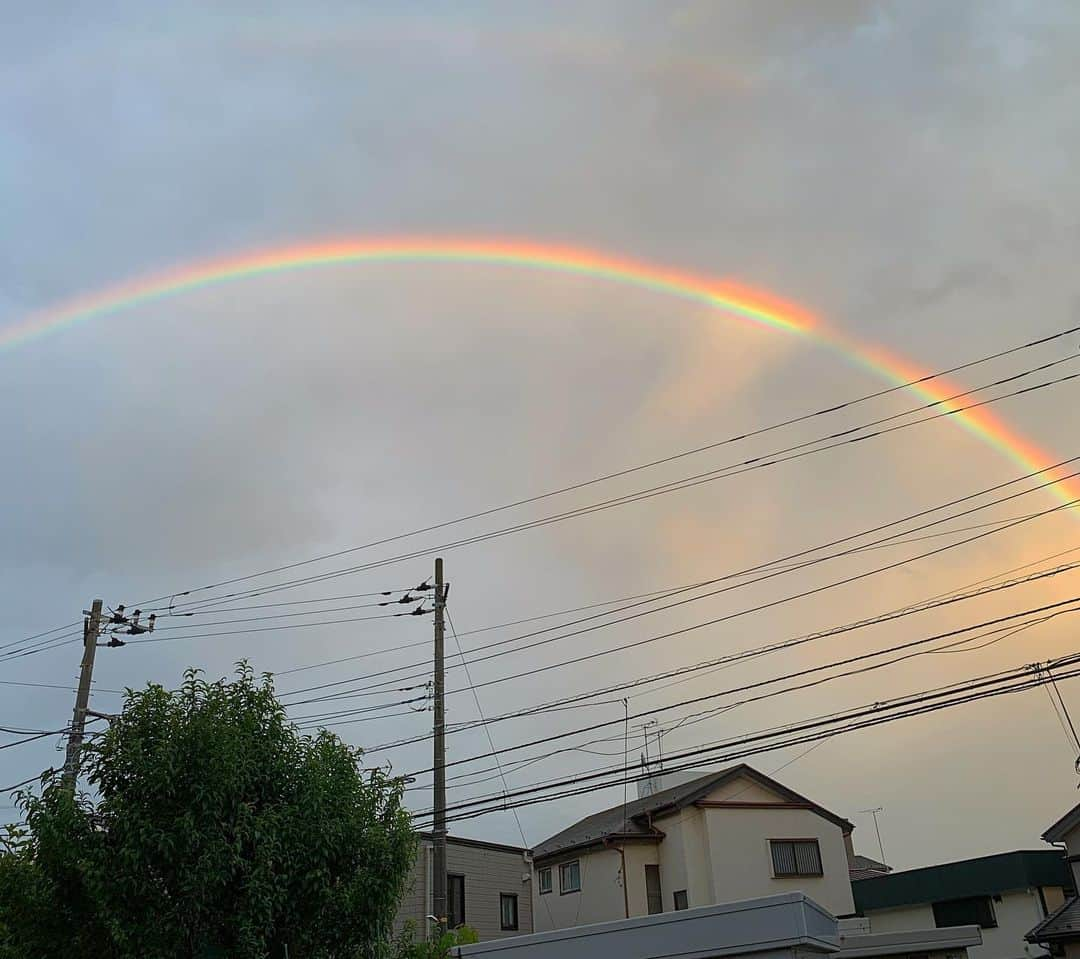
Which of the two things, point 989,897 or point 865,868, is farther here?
point 865,868

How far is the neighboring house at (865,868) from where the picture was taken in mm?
47584

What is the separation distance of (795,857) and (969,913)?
19.7ft

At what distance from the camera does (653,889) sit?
32219mm

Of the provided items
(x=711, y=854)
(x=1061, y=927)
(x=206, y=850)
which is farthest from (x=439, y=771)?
(x=1061, y=927)

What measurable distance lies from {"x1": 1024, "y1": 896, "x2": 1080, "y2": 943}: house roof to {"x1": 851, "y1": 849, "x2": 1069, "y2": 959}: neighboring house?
4511mm

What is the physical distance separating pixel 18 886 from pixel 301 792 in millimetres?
2916

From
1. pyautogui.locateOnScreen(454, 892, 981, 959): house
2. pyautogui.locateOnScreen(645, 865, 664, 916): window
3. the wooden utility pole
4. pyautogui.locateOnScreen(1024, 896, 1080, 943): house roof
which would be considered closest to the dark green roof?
pyautogui.locateOnScreen(1024, 896, 1080, 943): house roof

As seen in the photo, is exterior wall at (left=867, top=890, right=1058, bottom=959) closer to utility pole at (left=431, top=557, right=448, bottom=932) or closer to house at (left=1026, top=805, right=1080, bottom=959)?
house at (left=1026, top=805, right=1080, bottom=959)

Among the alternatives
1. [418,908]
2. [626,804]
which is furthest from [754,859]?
[418,908]

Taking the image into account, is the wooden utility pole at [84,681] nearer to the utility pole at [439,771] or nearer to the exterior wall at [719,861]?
the utility pole at [439,771]

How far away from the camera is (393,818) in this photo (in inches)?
431

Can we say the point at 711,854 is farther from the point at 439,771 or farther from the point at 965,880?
the point at 439,771

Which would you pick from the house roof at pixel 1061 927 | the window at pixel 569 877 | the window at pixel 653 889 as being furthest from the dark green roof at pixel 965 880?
the window at pixel 569 877

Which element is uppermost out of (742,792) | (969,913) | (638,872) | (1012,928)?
(742,792)
